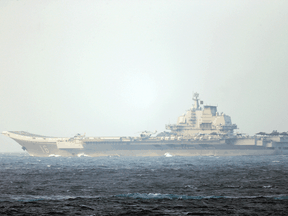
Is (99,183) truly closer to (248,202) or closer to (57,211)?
(57,211)

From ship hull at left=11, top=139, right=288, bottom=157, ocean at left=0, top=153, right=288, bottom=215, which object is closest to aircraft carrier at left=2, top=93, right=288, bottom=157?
ship hull at left=11, top=139, right=288, bottom=157

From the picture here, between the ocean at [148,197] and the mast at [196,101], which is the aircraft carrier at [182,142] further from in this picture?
the ocean at [148,197]

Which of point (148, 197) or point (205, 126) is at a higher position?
point (205, 126)

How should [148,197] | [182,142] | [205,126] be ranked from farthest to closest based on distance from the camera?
[205,126]
[182,142]
[148,197]

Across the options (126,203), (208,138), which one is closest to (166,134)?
(208,138)

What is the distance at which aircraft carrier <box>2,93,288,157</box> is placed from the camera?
6222cm

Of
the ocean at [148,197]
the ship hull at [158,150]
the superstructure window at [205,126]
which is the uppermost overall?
the superstructure window at [205,126]

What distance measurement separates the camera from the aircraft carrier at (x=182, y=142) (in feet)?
204

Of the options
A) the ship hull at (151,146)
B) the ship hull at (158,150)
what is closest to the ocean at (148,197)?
the ship hull at (151,146)

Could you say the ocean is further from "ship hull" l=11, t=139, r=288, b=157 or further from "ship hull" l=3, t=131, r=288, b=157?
"ship hull" l=11, t=139, r=288, b=157

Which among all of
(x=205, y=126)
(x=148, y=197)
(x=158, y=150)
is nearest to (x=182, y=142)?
(x=158, y=150)

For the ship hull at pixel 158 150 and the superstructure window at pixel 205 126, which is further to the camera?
the superstructure window at pixel 205 126

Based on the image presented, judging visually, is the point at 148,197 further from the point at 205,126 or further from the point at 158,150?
the point at 205,126

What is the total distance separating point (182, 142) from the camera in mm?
63562
